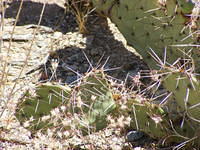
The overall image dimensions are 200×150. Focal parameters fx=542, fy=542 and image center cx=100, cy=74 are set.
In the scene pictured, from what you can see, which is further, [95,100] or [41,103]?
[41,103]

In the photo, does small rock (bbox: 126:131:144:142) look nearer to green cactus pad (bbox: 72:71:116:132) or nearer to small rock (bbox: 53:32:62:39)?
green cactus pad (bbox: 72:71:116:132)

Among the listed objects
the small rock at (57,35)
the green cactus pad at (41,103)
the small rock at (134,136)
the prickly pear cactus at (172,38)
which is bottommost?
the small rock at (57,35)

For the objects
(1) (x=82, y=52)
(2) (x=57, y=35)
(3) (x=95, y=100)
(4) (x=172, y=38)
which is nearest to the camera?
(3) (x=95, y=100)

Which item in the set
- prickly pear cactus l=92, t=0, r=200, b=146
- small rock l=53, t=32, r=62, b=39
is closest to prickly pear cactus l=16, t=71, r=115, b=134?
prickly pear cactus l=92, t=0, r=200, b=146

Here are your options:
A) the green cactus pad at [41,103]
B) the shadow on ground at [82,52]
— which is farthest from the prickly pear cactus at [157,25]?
the green cactus pad at [41,103]

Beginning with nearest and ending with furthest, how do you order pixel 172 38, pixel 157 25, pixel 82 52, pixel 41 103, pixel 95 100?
pixel 95 100 < pixel 41 103 < pixel 172 38 < pixel 157 25 < pixel 82 52

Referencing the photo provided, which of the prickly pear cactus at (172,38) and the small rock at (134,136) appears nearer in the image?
the prickly pear cactus at (172,38)

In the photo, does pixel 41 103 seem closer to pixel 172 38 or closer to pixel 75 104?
pixel 75 104

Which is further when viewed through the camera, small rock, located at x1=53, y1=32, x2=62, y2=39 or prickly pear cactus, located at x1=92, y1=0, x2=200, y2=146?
small rock, located at x1=53, y1=32, x2=62, y2=39

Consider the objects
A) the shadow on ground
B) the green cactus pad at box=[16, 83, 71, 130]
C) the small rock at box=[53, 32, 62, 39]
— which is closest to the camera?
the green cactus pad at box=[16, 83, 71, 130]

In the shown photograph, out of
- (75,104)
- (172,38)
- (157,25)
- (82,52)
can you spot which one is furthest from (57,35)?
(75,104)

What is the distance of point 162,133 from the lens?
2.59 meters

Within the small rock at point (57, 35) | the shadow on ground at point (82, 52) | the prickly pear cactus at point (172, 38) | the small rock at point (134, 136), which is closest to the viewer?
the prickly pear cactus at point (172, 38)

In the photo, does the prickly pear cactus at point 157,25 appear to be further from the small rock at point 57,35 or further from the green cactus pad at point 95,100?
the small rock at point 57,35
